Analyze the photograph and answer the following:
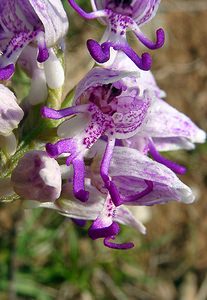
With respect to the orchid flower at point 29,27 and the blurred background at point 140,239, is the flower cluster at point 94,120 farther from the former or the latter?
the blurred background at point 140,239

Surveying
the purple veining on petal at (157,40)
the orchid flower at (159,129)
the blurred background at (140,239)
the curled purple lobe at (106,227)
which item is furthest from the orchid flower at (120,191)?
the blurred background at (140,239)

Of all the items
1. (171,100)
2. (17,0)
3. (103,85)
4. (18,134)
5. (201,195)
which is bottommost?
(201,195)

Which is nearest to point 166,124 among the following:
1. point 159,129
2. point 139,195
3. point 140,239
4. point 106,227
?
point 159,129

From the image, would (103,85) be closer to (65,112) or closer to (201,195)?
(65,112)

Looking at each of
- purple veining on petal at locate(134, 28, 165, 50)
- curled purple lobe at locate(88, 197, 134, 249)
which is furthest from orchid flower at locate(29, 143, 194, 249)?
purple veining on petal at locate(134, 28, 165, 50)

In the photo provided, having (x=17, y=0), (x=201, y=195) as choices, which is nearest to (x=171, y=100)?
(x=201, y=195)

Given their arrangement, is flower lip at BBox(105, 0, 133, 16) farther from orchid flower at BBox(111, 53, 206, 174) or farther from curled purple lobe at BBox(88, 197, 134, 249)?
curled purple lobe at BBox(88, 197, 134, 249)

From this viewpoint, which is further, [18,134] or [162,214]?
[162,214]
